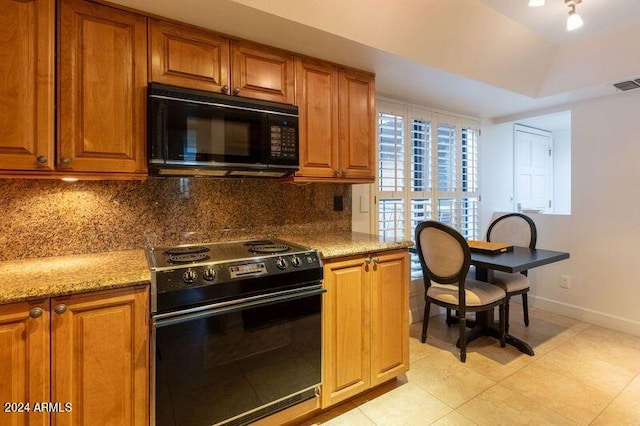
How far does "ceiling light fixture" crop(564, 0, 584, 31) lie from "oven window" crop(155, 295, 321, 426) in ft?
7.14

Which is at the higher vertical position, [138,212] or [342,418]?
[138,212]

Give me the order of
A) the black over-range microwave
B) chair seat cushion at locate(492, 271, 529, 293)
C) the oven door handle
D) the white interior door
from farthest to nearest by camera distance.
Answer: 1. the white interior door
2. chair seat cushion at locate(492, 271, 529, 293)
3. the black over-range microwave
4. the oven door handle

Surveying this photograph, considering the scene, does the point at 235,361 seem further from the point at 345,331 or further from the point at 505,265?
the point at 505,265

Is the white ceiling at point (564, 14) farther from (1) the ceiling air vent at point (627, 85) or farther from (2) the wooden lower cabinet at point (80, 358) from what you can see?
(2) the wooden lower cabinet at point (80, 358)

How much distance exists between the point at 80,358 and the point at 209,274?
21.4 inches

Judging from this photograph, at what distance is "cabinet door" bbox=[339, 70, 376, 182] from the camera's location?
2207 mm

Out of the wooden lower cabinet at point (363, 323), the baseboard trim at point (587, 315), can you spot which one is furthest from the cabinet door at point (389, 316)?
the baseboard trim at point (587, 315)

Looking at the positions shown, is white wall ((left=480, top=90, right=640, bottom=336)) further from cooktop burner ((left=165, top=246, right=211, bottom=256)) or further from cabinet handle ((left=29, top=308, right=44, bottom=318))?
cabinet handle ((left=29, top=308, right=44, bottom=318))

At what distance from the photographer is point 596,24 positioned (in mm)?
2357

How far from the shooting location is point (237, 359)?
151 cm

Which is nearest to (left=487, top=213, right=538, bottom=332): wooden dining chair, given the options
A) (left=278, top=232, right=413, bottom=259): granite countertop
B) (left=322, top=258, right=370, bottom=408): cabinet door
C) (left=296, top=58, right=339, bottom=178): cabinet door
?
(left=278, top=232, right=413, bottom=259): granite countertop

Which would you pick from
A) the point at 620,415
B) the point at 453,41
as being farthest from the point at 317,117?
the point at 620,415

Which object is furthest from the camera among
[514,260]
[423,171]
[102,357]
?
[423,171]

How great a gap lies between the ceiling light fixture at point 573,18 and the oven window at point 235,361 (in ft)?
7.14
